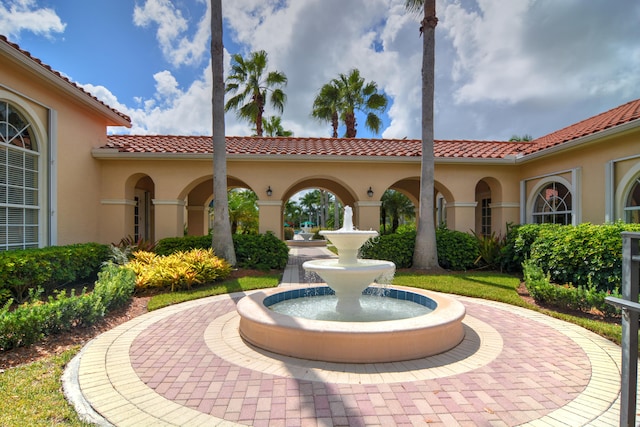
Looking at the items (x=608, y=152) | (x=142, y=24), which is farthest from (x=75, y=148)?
(x=608, y=152)

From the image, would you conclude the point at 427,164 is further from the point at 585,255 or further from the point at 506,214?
the point at 585,255

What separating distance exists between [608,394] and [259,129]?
2255 centimetres

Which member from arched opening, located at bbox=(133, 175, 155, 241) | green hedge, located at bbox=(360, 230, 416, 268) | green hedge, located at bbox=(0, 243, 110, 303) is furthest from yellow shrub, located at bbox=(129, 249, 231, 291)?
arched opening, located at bbox=(133, 175, 155, 241)

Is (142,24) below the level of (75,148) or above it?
above

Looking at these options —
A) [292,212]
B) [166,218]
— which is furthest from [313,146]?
[292,212]

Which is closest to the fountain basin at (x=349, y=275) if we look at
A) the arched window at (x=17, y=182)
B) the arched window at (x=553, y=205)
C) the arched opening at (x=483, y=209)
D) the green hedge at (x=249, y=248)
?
the green hedge at (x=249, y=248)

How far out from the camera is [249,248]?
11.4 meters

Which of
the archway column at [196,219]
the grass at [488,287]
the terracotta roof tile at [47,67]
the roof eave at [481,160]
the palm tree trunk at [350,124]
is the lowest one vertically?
the grass at [488,287]

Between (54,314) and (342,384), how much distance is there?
15.7 feet

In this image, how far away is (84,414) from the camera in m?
3.07

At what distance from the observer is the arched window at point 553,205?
36.1 ft

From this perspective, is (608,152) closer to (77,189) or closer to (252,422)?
(252,422)

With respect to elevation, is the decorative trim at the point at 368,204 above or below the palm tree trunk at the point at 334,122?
below

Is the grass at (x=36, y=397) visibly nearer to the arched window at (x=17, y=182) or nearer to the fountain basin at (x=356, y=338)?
the fountain basin at (x=356, y=338)
